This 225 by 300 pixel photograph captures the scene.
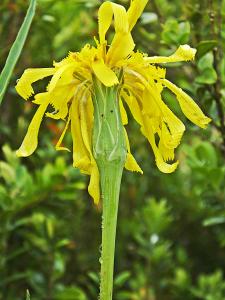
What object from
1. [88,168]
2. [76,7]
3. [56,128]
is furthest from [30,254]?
[88,168]

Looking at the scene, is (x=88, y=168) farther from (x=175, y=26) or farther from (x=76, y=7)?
(x=76, y=7)

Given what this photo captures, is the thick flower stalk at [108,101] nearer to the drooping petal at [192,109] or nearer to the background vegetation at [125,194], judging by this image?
the drooping petal at [192,109]

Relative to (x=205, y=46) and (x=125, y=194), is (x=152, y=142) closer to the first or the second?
(x=205, y=46)

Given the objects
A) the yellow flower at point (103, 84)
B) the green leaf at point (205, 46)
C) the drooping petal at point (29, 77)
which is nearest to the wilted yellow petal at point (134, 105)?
the yellow flower at point (103, 84)

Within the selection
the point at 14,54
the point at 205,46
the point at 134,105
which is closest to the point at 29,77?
the point at 14,54

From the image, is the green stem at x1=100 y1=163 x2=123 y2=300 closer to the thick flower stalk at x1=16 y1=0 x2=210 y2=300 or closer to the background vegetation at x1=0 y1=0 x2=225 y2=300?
the thick flower stalk at x1=16 y1=0 x2=210 y2=300

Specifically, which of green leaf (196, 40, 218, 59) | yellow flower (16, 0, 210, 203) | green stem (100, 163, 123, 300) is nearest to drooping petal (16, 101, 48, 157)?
yellow flower (16, 0, 210, 203)

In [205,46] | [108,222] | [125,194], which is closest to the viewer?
[108,222]
